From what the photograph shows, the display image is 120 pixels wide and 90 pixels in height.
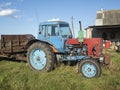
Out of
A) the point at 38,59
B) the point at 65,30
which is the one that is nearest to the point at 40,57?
the point at 38,59

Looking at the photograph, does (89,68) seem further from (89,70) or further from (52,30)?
(52,30)

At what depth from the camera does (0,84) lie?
7.61 metres

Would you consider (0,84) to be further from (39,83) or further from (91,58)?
(91,58)

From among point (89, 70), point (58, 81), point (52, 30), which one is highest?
point (52, 30)

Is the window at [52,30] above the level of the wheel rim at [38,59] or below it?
above

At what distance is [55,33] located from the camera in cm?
986

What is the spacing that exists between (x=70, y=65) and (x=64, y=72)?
1.23 metres

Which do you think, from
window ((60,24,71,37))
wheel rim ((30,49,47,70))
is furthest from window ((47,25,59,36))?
wheel rim ((30,49,47,70))

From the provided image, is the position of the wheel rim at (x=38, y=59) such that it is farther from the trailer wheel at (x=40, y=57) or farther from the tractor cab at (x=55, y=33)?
the tractor cab at (x=55, y=33)

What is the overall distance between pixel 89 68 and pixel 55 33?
2.16 metres

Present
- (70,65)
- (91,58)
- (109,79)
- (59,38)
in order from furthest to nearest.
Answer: (70,65)
(59,38)
(91,58)
(109,79)

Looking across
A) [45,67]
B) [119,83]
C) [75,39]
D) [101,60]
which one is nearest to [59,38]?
[75,39]

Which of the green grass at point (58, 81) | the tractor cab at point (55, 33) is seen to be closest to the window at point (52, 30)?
the tractor cab at point (55, 33)

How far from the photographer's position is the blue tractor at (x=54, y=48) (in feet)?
31.4
